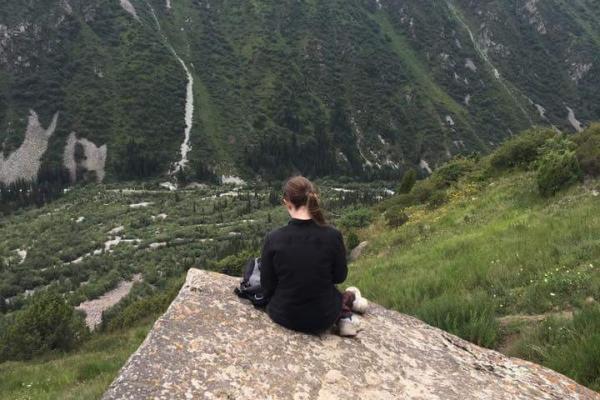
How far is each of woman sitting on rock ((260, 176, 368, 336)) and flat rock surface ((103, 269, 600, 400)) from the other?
0.17 metres

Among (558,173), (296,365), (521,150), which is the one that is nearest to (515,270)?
(296,365)

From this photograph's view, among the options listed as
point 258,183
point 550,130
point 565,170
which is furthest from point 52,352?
point 258,183

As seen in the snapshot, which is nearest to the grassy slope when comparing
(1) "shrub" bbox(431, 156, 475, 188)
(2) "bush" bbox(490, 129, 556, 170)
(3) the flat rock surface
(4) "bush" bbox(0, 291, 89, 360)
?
(3) the flat rock surface

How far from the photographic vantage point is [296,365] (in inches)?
183

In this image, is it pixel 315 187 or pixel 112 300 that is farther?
pixel 112 300

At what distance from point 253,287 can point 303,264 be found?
872 mm

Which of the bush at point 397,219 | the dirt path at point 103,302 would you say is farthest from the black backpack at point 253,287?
the dirt path at point 103,302

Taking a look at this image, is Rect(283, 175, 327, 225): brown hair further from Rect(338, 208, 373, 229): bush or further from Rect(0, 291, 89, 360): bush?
Rect(338, 208, 373, 229): bush

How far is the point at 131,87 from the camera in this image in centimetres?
13712

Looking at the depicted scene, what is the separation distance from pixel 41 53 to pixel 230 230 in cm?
10547

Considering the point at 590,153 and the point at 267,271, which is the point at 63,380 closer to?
the point at 267,271

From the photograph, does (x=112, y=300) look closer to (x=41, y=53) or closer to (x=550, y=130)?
(x=550, y=130)

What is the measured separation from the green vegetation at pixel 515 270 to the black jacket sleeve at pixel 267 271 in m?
2.97

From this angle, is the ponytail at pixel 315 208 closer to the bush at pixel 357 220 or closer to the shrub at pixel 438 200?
the shrub at pixel 438 200
